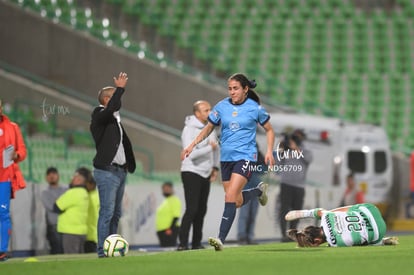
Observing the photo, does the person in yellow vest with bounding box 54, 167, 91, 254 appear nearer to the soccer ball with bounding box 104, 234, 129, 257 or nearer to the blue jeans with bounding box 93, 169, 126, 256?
the blue jeans with bounding box 93, 169, 126, 256

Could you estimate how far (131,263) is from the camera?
39.3 feet

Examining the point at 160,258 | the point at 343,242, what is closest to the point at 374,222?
the point at 343,242

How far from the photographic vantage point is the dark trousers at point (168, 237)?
21.2 meters

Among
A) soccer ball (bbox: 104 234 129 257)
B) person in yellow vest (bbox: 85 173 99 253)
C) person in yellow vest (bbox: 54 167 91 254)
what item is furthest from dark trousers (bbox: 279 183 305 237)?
soccer ball (bbox: 104 234 129 257)

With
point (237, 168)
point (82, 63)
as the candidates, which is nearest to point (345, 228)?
point (237, 168)

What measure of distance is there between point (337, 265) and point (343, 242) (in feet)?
9.72

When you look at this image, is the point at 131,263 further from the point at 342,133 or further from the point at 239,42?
the point at 239,42

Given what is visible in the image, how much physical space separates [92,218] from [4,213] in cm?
432

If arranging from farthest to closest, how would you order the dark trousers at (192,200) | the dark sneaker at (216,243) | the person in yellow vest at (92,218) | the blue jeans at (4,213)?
the person in yellow vest at (92,218) < the dark trousers at (192,200) < the blue jeans at (4,213) < the dark sneaker at (216,243)

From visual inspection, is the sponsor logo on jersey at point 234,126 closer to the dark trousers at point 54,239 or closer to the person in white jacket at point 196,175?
the person in white jacket at point 196,175

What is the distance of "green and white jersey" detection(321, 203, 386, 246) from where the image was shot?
13.8 meters

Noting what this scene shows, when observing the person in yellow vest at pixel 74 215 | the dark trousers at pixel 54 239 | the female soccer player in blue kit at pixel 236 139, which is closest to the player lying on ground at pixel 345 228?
the female soccer player in blue kit at pixel 236 139

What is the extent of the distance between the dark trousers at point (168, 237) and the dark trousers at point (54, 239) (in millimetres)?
2712

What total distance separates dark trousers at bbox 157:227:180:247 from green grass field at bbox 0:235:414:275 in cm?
748
